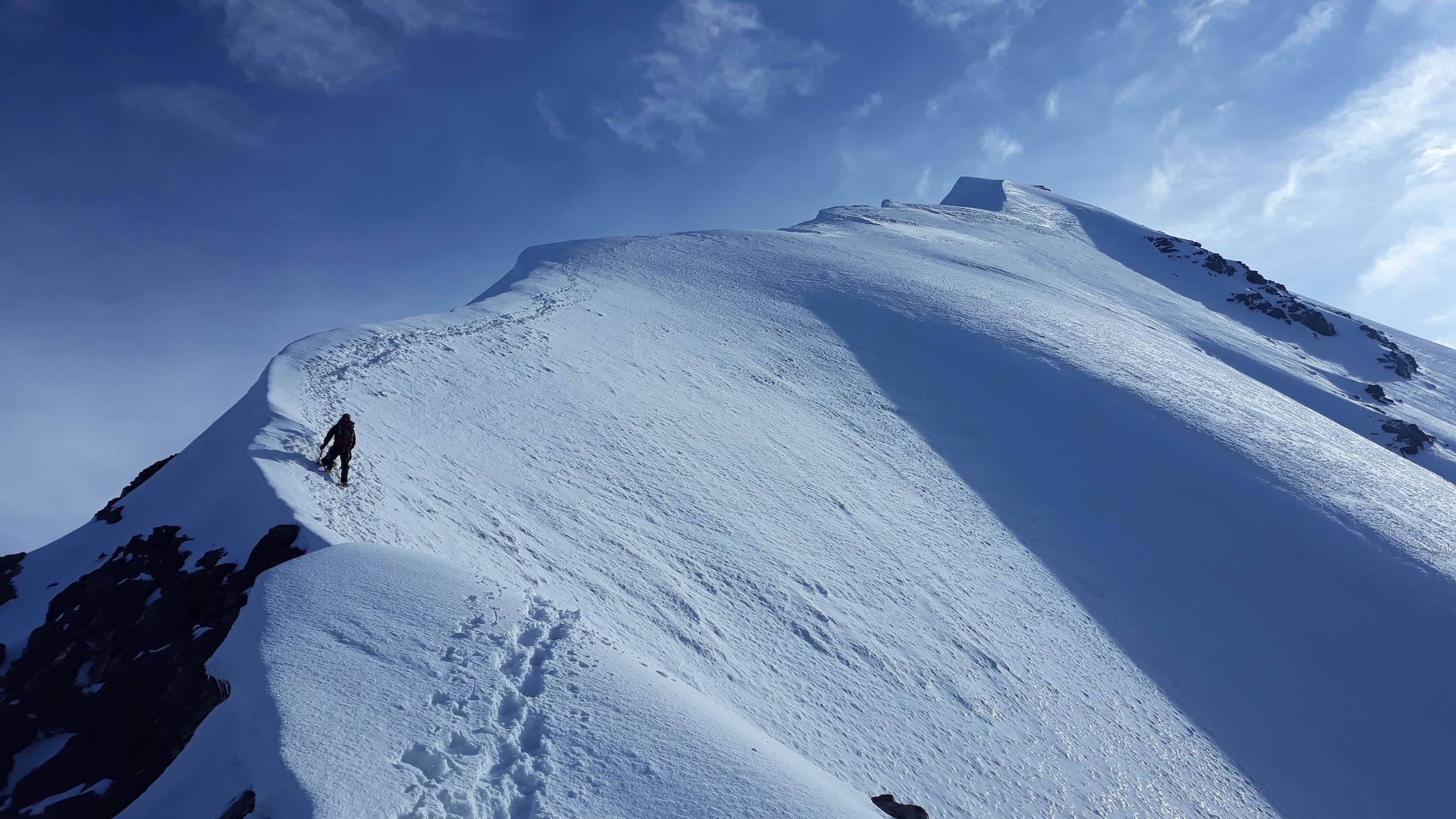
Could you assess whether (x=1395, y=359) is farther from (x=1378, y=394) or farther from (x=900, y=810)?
(x=900, y=810)

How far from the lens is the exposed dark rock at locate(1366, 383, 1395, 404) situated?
33594 millimetres

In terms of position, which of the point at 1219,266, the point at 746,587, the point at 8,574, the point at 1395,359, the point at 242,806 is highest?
the point at 1219,266

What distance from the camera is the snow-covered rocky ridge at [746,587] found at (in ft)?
20.4

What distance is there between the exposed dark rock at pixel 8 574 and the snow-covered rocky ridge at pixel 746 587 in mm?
87

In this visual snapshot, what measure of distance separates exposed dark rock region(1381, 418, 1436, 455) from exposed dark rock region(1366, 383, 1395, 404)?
4877 millimetres

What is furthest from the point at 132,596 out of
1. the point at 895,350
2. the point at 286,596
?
the point at 895,350

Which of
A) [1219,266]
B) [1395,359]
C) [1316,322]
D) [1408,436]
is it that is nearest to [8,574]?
[1408,436]

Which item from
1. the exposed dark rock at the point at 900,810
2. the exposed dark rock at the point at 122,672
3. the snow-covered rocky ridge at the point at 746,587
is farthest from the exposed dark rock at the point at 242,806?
the exposed dark rock at the point at 900,810

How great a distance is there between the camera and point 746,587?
1205cm

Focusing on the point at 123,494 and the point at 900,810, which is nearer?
the point at 900,810

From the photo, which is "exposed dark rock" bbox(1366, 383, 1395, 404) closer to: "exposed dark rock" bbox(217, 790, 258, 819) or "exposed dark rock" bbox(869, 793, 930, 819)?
"exposed dark rock" bbox(869, 793, 930, 819)

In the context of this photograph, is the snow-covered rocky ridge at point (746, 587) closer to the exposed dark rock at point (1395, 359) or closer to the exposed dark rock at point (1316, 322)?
the exposed dark rock at point (1395, 359)

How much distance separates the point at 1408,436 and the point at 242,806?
39.5 meters

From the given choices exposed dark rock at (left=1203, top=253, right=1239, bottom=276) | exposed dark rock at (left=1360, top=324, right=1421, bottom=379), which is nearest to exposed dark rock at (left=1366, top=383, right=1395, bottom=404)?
exposed dark rock at (left=1360, top=324, right=1421, bottom=379)
